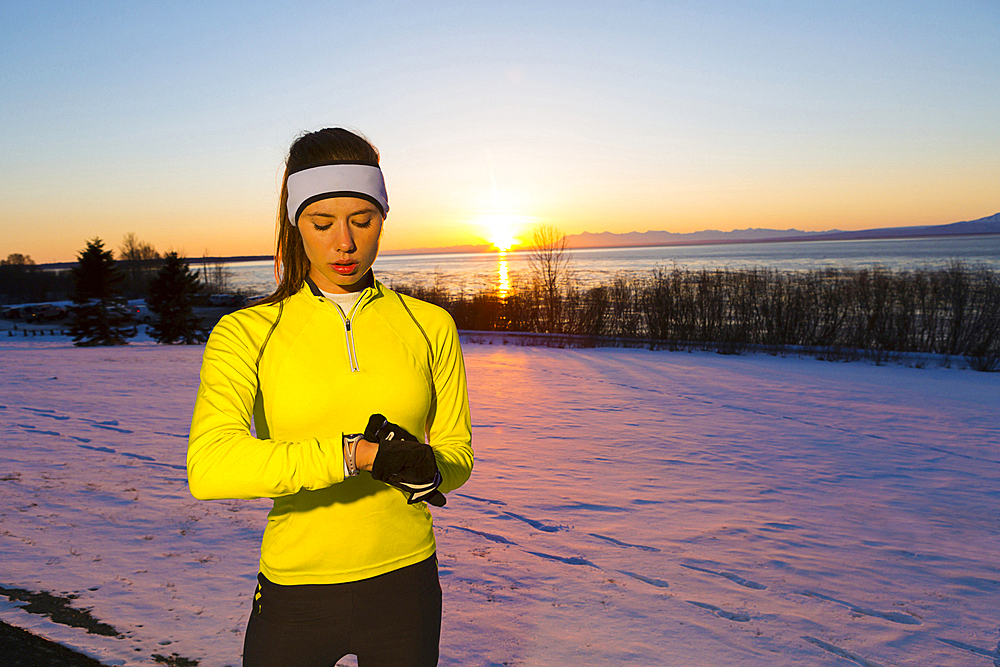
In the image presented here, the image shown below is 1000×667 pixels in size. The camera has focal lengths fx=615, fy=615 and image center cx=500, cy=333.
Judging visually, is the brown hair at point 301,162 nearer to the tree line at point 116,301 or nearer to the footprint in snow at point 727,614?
the footprint in snow at point 727,614

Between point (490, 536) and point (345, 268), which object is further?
point (490, 536)

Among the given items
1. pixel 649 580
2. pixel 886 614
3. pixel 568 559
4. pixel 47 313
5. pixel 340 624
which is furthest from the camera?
pixel 47 313

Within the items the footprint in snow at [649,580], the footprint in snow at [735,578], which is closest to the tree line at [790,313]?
the footprint in snow at [735,578]

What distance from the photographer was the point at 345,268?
1767 millimetres

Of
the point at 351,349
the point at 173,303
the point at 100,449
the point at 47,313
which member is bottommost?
the point at 100,449

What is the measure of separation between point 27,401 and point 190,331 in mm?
22516

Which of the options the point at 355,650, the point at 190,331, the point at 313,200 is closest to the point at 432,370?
the point at 313,200

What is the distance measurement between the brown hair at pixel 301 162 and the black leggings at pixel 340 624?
84 centimetres

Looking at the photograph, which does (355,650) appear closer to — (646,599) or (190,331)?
(646,599)

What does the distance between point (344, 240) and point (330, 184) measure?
0.17 meters

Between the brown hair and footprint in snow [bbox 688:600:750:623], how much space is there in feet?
13.3

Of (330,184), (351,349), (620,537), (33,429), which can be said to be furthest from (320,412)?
(33,429)

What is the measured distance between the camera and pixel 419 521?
1.77 metres

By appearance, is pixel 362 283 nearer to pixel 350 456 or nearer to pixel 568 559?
pixel 350 456
